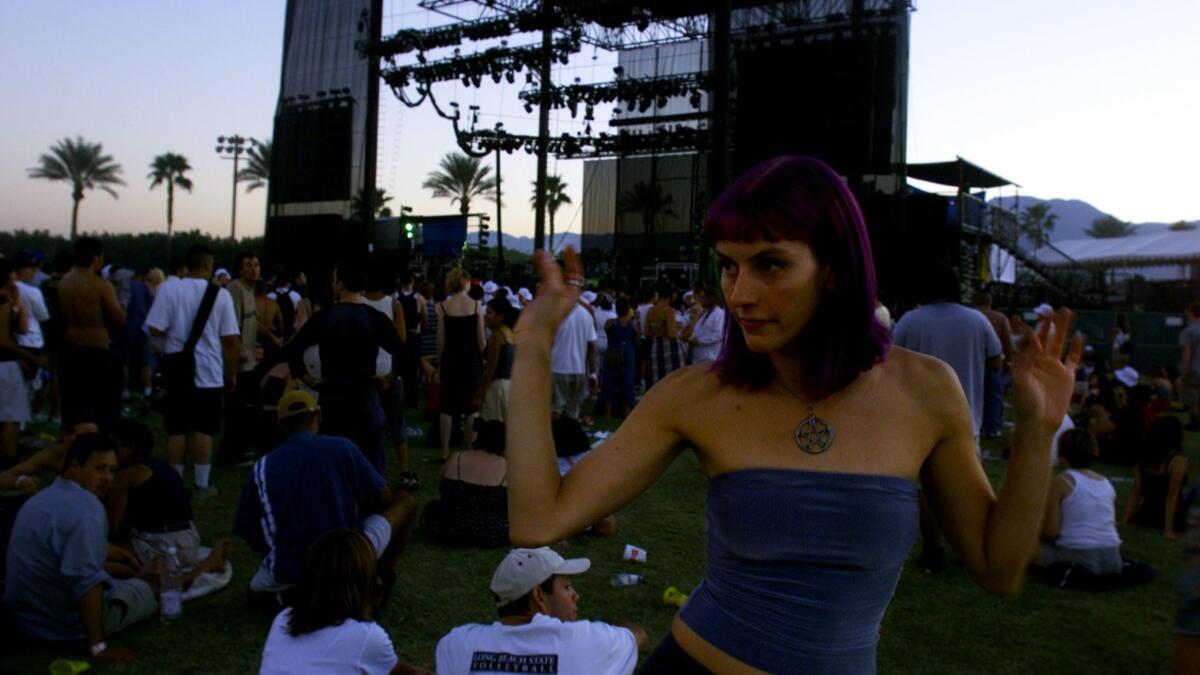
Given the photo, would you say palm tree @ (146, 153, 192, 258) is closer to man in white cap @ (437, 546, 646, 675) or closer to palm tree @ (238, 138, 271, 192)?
palm tree @ (238, 138, 271, 192)

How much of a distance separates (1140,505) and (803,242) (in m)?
8.06

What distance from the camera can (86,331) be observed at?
8227mm

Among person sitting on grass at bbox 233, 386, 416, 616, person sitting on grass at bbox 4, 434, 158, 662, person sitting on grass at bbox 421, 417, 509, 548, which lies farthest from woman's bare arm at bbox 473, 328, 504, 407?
person sitting on grass at bbox 4, 434, 158, 662

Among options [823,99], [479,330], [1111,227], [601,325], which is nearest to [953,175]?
[823,99]

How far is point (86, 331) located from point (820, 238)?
8.38m

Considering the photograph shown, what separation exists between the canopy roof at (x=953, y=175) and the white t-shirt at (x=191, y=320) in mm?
30171

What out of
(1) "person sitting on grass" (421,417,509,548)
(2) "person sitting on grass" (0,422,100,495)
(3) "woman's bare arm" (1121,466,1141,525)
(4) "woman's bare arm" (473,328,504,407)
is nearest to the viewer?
(2) "person sitting on grass" (0,422,100,495)

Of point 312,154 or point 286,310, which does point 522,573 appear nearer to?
point 286,310

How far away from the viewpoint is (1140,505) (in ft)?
26.3

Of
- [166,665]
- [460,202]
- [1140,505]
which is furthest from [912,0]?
[460,202]

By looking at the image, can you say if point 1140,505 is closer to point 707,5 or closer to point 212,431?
point 212,431

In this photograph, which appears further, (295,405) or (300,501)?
(295,405)

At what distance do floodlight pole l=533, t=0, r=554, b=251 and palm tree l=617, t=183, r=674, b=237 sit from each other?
14.0m

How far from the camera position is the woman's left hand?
1.52 meters
